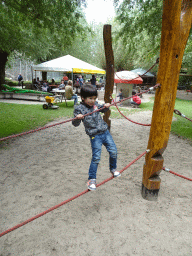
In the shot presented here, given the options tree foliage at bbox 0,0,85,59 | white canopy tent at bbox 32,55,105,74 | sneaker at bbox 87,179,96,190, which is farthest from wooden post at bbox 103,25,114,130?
white canopy tent at bbox 32,55,105,74

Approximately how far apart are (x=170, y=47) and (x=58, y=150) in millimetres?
3334

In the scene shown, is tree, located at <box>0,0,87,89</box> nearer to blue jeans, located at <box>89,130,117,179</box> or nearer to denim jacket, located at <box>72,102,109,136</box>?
denim jacket, located at <box>72,102,109,136</box>

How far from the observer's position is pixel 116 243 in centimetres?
201

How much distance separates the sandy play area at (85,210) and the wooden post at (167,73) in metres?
0.46

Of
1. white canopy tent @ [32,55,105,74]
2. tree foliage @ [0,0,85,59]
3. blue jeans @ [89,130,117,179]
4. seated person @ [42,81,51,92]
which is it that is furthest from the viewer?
seated person @ [42,81,51,92]

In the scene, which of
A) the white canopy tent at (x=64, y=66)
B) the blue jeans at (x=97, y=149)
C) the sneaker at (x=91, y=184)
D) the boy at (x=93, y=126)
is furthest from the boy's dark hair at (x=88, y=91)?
the white canopy tent at (x=64, y=66)

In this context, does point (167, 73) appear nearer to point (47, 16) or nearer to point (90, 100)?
point (90, 100)

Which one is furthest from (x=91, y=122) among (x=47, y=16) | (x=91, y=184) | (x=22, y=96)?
(x=22, y=96)

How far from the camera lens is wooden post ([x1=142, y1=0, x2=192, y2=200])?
211 centimetres

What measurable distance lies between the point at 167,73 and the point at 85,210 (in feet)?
6.60

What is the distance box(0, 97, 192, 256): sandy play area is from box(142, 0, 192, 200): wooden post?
1.51 ft

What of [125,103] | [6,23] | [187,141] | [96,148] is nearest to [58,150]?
[96,148]

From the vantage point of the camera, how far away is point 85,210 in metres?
2.51

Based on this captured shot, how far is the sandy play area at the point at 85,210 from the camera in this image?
197 centimetres
